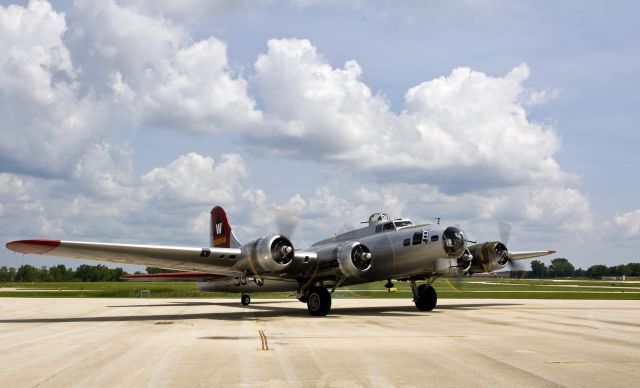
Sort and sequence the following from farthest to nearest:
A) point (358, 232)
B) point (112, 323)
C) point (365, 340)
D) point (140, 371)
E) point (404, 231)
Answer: point (358, 232)
point (404, 231)
point (112, 323)
point (365, 340)
point (140, 371)

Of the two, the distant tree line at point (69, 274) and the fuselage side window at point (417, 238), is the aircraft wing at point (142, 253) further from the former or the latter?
the distant tree line at point (69, 274)

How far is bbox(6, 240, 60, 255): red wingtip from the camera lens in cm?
1983

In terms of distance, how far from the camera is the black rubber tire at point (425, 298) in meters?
28.3

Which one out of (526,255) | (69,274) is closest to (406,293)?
(526,255)

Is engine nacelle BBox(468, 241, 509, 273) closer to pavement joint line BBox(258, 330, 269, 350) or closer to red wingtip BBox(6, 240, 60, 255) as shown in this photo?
pavement joint line BBox(258, 330, 269, 350)

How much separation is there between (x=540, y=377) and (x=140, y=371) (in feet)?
22.1

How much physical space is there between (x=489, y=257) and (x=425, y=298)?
426 centimetres

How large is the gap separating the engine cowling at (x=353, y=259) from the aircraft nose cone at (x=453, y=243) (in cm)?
333

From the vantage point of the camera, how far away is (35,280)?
183 metres

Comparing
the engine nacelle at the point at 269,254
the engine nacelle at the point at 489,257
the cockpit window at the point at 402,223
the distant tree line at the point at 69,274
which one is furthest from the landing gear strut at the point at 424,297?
the distant tree line at the point at 69,274

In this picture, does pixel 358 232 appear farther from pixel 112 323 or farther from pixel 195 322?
pixel 112 323

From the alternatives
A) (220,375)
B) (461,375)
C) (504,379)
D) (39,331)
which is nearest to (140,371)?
(220,375)

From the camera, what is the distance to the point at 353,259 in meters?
24.6

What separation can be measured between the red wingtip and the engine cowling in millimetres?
11209
